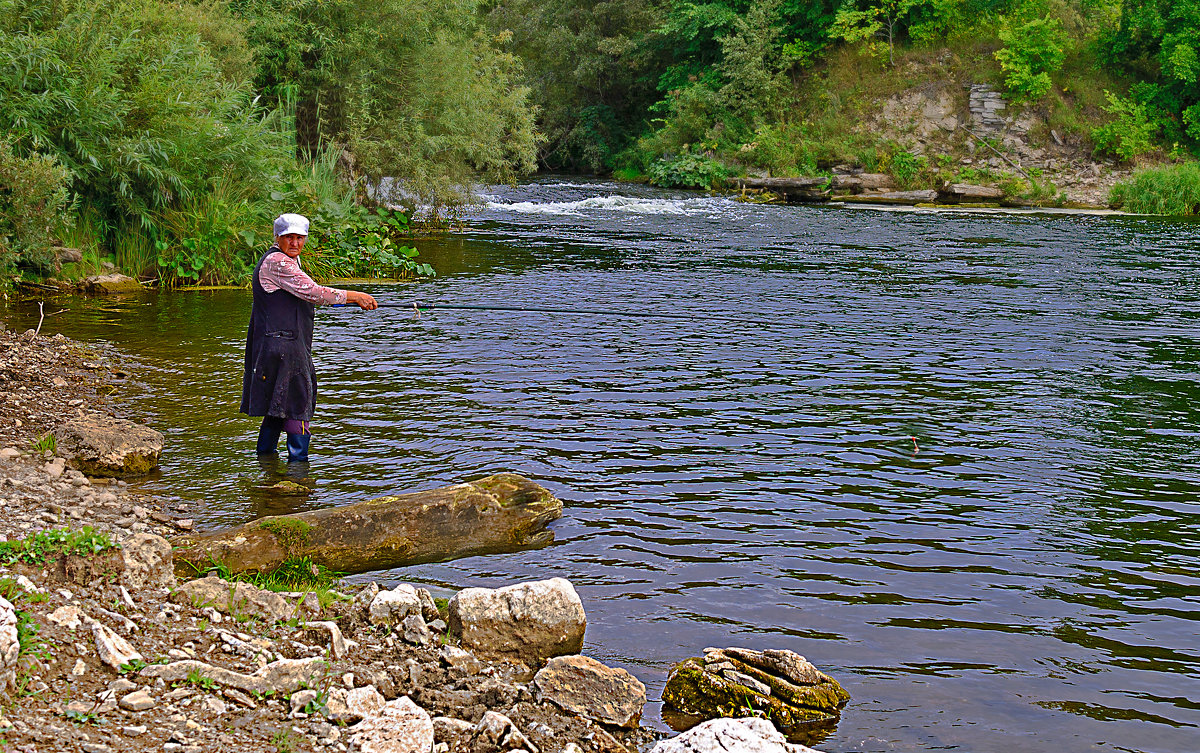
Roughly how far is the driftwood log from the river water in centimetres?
24

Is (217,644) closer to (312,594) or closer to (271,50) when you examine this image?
(312,594)

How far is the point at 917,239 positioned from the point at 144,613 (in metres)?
22.8

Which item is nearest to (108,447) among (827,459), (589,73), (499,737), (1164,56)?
(499,737)

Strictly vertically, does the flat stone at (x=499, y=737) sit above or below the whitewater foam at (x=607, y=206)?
below

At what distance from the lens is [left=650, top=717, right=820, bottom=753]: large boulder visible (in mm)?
4188

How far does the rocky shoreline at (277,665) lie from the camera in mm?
3793

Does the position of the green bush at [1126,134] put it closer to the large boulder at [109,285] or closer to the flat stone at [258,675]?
the large boulder at [109,285]

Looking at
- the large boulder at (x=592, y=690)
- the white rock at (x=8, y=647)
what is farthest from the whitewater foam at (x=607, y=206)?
the white rock at (x=8, y=647)

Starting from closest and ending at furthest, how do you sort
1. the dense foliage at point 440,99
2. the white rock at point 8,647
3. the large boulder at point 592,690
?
1. the white rock at point 8,647
2. the large boulder at point 592,690
3. the dense foliage at point 440,99

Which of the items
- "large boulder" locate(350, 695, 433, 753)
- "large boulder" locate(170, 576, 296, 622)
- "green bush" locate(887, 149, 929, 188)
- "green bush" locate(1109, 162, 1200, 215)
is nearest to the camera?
"large boulder" locate(350, 695, 433, 753)

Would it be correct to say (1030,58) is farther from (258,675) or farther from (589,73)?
(258,675)

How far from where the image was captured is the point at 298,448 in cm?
807

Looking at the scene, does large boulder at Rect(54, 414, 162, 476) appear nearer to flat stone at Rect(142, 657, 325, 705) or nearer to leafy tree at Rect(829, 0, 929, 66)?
flat stone at Rect(142, 657, 325, 705)

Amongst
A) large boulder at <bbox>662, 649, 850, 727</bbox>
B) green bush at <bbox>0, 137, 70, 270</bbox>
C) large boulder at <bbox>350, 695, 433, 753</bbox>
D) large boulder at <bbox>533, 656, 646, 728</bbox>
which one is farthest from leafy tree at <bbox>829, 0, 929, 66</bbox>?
large boulder at <bbox>350, 695, 433, 753</bbox>
